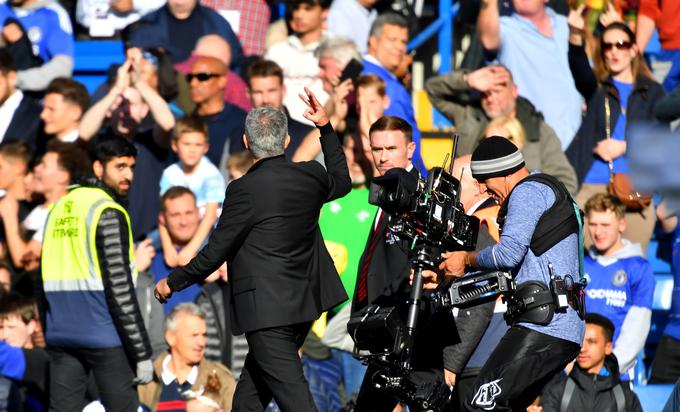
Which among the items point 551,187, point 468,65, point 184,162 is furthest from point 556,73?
point 551,187

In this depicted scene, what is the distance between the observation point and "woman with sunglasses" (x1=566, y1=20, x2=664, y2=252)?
10.6 meters

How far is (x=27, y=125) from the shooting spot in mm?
11578

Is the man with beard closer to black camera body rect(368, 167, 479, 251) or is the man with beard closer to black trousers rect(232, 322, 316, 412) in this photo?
black trousers rect(232, 322, 316, 412)

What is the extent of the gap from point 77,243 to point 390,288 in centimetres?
213

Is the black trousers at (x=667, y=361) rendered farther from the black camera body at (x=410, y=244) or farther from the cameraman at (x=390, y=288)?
the black camera body at (x=410, y=244)

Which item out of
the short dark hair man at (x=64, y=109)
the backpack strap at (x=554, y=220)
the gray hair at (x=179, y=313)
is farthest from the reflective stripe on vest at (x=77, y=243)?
the backpack strap at (x=554, y=220)

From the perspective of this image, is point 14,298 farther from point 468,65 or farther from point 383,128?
point 468,65

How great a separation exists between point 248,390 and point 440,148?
4431mm

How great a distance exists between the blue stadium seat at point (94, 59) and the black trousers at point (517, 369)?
22.6 feet

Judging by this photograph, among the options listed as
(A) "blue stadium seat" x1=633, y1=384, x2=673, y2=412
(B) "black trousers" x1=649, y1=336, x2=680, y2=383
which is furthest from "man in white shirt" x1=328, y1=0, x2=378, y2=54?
(A) "blue stadium seat" x1=633, y1=384, x2=673, y2=412

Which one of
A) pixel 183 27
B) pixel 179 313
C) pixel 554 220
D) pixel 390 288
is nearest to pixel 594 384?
pixel 390 288

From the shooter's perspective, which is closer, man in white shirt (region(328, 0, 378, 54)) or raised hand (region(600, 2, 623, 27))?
raised hand (region(600, 2, 623, 27))

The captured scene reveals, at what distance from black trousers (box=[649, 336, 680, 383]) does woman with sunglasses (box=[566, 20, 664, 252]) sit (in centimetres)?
107

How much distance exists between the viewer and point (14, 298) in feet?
32.8
